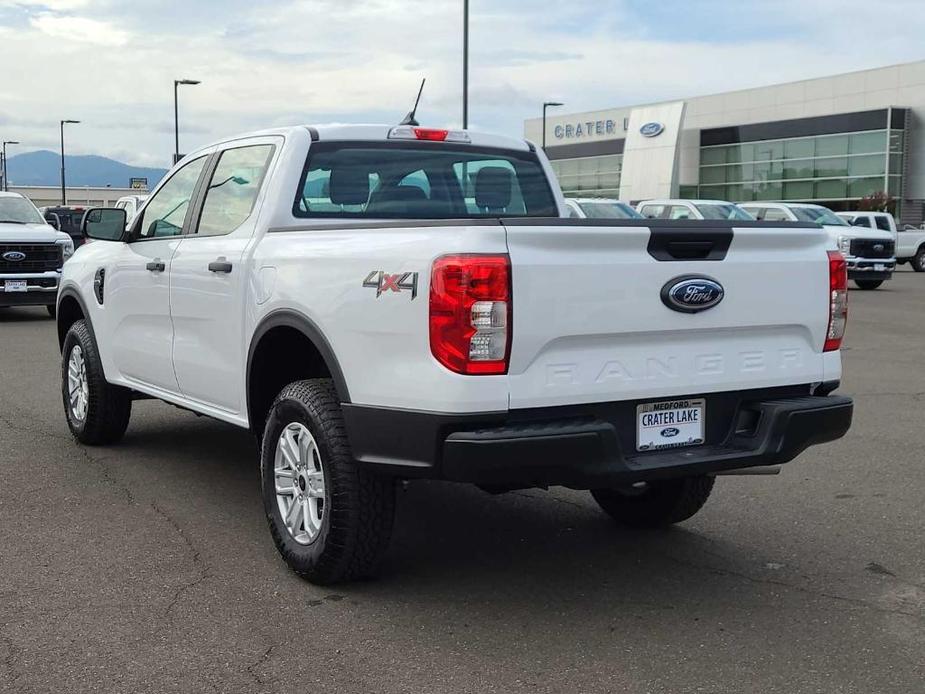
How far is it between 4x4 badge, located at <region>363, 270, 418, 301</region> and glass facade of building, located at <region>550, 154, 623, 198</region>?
216ft

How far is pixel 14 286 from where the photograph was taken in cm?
1702

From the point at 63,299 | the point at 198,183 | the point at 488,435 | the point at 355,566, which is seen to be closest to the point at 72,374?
the point at 63,299

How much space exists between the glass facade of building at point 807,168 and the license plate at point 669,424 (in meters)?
56.0

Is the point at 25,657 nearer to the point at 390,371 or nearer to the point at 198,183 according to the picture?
the point at 390,371

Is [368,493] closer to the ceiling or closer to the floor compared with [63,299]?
closer to the floor

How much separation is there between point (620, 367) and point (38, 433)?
5.17 meters

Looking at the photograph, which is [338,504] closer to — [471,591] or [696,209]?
[471,591]

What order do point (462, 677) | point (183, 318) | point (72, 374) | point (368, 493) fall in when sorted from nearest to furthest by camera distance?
point (462, 677) < point (368, 493) < point (183, 318) < point (72, 374)

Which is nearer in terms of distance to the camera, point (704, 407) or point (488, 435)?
point (488, 435)

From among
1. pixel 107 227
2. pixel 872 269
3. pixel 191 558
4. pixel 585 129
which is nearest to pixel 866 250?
pixel 872 269

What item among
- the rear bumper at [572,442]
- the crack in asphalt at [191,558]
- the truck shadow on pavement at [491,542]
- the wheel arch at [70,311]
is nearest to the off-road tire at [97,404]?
the wheel arch at [70,311]

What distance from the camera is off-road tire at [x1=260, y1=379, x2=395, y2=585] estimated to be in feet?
14.2

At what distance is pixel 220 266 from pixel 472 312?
188 centimetres

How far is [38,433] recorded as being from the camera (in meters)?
7.91
